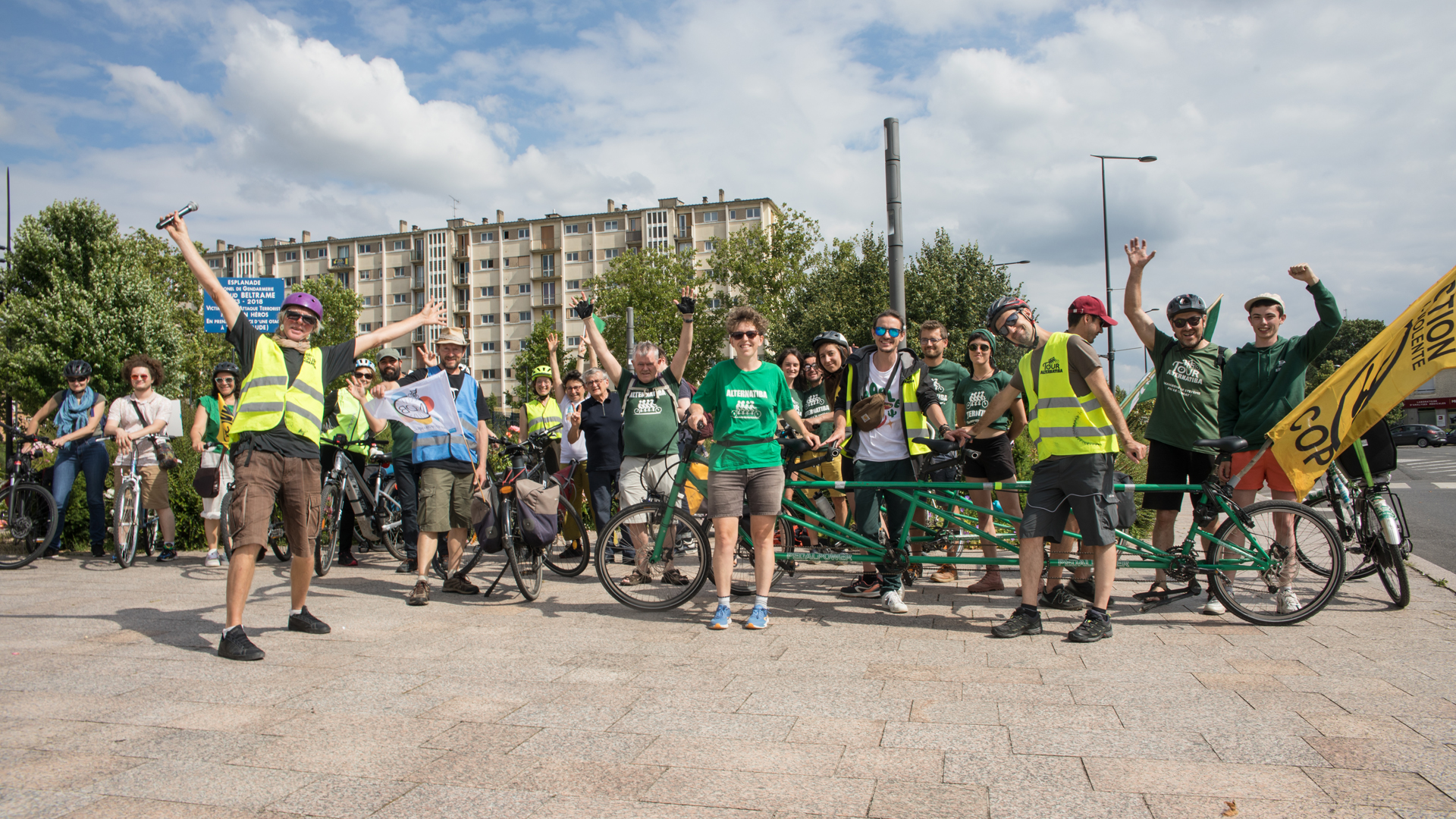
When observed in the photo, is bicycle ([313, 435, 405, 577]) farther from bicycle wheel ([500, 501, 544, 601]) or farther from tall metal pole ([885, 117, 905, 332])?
tall metal pole ([885, 117, 905, 332])

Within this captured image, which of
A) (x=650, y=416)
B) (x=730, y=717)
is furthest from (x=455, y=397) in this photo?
(x=730, y=717)

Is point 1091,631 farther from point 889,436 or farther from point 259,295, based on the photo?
point 259,295

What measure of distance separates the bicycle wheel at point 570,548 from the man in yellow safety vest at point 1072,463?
3.30 m

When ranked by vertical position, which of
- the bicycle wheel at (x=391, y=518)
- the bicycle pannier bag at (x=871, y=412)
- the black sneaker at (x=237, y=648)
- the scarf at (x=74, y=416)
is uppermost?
the scarf at (x=74, y=416)

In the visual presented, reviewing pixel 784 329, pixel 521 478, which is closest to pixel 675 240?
pixel 784 329

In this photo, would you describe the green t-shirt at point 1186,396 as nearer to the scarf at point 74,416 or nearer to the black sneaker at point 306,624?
the black sneaker at point 306,624

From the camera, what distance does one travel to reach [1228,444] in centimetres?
529

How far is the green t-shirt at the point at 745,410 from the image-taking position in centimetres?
546

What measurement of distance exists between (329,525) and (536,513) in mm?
2732

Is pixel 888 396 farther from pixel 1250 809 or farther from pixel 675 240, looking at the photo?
pixel 675 240

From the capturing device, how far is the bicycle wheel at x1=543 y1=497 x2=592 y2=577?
6965 millimetres

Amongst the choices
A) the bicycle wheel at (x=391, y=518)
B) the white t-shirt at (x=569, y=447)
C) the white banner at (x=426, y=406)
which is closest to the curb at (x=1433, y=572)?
the white t-shirt at (x=569, y=447)

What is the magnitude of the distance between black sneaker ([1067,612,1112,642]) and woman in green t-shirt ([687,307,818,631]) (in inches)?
69.2

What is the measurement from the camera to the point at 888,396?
239 inches
